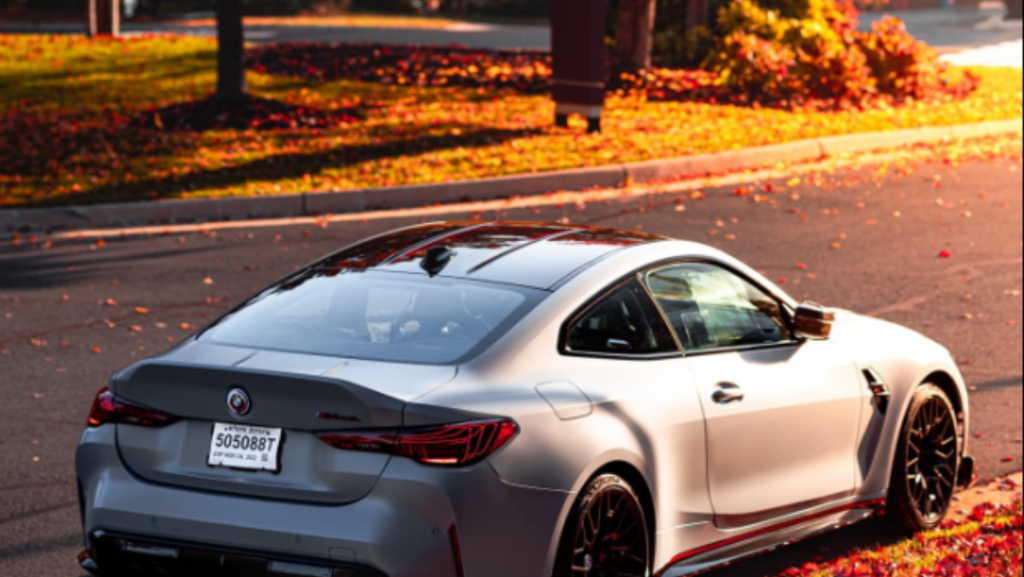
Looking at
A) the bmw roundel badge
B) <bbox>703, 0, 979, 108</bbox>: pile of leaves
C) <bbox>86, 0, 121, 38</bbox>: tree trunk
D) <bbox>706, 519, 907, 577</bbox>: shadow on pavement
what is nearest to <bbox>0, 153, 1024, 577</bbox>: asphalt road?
<bbox>706, 519, 907, 577</bbox>: shadow on pavement

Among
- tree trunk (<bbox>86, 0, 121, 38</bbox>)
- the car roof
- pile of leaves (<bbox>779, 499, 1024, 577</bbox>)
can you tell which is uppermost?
tree trunk (<bbox>86, 0, 121, 38</bbox>)

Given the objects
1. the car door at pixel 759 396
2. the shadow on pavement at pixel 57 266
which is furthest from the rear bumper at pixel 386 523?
the shadow on pavement at pixel 57 266

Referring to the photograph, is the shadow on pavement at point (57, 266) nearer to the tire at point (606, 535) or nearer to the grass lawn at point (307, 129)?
the grass lawn at point (307, 129)

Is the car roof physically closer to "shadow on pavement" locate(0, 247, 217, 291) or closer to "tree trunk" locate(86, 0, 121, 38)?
"shadow on pavement" locate(0, 247, 217, 291)

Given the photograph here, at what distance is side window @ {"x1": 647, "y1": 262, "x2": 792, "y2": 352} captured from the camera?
571 centimetres

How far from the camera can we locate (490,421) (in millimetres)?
4496

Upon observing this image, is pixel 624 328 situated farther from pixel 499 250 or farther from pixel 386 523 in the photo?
pixel 386 523

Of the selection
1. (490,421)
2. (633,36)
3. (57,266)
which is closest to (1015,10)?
(633,36)

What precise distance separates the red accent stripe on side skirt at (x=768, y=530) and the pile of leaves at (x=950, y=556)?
0.21 metres

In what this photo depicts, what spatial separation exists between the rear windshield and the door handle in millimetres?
895

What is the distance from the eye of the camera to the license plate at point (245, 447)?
4504 mm

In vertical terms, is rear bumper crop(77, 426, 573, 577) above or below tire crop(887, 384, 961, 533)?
above

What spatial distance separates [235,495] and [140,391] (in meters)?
0.53

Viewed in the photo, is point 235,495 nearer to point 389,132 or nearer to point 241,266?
point 241,266
